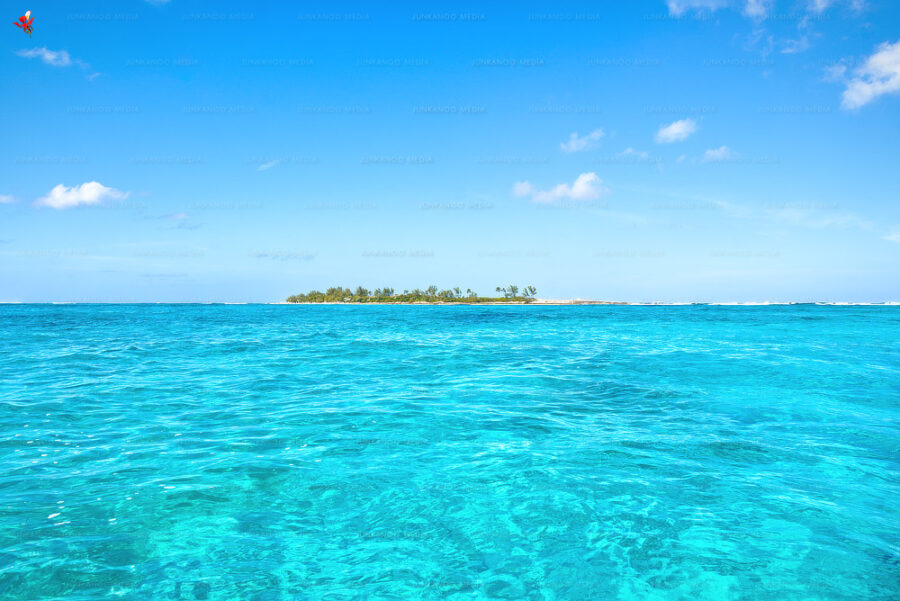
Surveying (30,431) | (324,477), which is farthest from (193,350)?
(324,477)

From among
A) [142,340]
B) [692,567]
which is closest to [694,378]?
[692,567]

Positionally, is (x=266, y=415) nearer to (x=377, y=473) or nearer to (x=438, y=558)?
(x=377, y=473)

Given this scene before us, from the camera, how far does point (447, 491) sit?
651 centimetres

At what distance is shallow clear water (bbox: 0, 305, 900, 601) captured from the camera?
458cm

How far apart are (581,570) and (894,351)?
2896 centimetres

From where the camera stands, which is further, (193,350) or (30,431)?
(193,350)

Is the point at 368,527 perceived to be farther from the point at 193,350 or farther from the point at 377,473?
the point at 193,350

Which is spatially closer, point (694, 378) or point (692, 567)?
point (692, 567)

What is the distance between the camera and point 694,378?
15.5 m

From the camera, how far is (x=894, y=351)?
2353 centimetres

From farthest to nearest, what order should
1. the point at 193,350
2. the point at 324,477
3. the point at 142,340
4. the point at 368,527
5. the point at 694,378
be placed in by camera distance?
the point at 142,340, the point at 193,350, the point at 694,378, the point at 324,477, the point at 368,527

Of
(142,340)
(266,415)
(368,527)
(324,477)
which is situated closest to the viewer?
(368,527)

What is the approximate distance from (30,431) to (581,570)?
11.0 metres

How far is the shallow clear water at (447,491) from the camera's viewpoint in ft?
15.0
